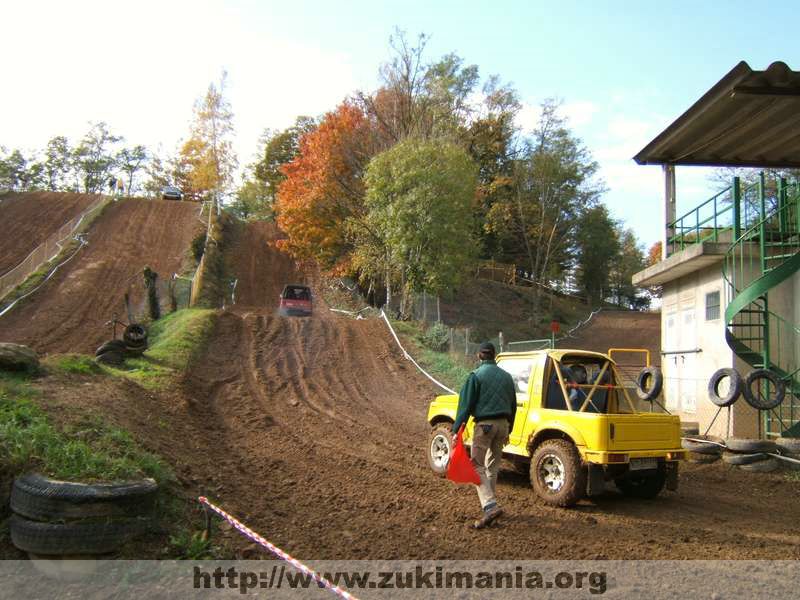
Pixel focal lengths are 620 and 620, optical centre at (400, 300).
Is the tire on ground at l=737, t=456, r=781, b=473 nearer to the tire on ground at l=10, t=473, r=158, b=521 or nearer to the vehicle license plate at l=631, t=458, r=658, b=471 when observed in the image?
the vehicle license plate at l=631, t=458, r=658, b=471

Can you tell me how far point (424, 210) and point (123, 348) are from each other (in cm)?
1331

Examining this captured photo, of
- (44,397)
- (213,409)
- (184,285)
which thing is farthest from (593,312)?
(44,397)

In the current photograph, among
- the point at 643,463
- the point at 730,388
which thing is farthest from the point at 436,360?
the point at 643,463

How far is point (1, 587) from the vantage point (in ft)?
15.1

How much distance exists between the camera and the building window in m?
13.4

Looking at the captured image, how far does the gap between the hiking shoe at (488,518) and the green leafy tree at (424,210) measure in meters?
19.4

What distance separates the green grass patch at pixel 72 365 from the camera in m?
11.2

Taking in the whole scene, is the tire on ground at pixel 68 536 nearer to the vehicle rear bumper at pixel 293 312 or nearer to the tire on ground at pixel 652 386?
the tire on ground at pixel 652 386

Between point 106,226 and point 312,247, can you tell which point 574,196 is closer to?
point 312,247

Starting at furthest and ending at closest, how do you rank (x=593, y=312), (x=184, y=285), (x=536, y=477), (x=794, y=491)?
(x=593, y=312)
(x=184, y=285)
(x=794, y=491)
(x=536, y=477)

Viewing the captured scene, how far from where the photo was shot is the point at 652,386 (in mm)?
11422

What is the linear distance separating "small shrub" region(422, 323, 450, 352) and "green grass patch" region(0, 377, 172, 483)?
14661mm

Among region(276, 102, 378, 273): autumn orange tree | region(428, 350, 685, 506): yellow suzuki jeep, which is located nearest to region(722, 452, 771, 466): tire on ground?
region(428, 350, 685, 506): yellow suzuki jeep

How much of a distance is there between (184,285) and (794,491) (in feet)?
92.7
